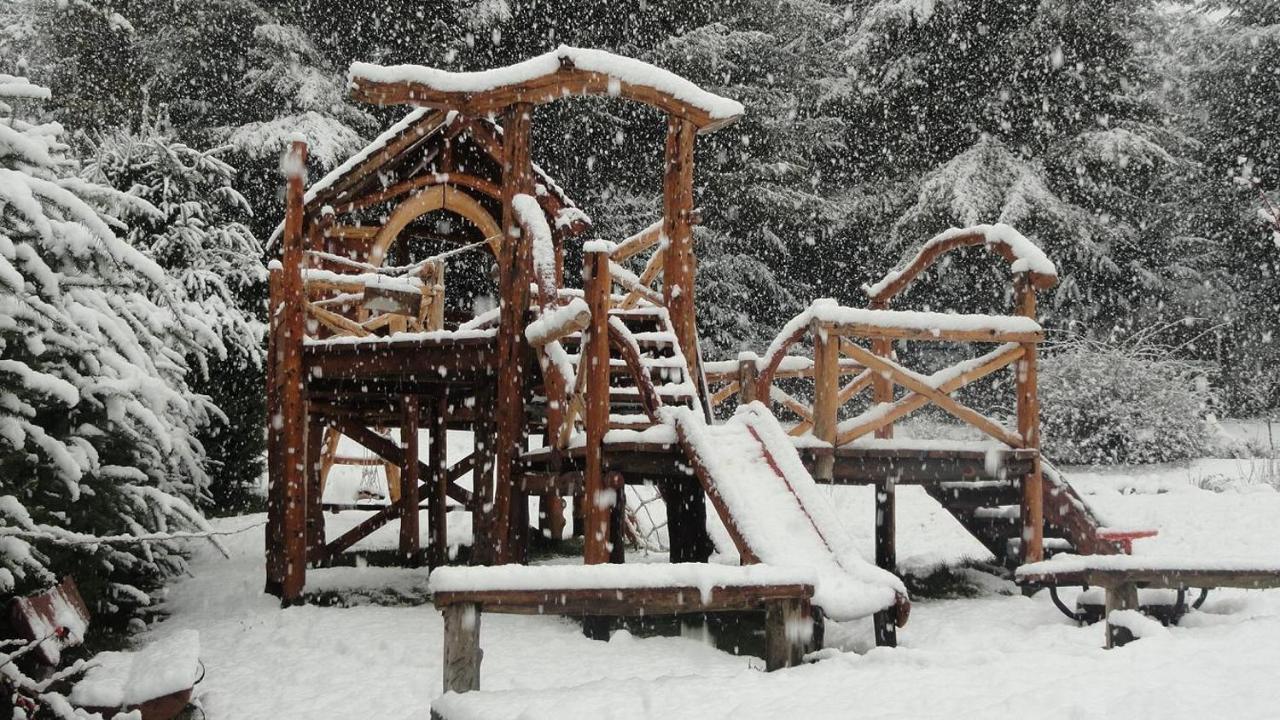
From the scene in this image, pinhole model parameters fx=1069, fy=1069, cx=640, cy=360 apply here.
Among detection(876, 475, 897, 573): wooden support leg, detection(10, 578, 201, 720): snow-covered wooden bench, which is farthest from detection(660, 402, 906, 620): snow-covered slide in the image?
detection(10, 578, 201, 720): snow-covered wooden bench

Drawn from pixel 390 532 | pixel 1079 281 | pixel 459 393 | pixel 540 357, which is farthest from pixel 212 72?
pixel 1079 281

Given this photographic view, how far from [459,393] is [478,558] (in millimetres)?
2520

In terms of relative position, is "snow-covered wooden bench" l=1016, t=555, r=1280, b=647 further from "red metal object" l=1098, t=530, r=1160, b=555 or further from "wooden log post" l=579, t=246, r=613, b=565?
"wooden log post" l=579, t=246, r=613, b=565

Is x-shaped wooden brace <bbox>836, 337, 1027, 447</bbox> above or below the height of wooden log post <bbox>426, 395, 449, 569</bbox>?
above

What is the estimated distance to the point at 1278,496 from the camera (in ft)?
36.2

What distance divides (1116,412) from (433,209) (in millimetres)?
9750

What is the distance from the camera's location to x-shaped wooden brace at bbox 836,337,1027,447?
7.46 meters

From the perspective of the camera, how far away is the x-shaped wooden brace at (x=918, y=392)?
746 cm

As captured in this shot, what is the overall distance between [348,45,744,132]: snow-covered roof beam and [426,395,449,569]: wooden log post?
9.85 ft

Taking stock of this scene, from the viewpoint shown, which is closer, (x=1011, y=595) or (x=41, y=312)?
(x=41, y=312)

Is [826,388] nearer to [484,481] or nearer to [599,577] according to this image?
[484,481]

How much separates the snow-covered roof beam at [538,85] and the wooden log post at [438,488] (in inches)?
118

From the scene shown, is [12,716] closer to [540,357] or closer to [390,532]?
[540,357]

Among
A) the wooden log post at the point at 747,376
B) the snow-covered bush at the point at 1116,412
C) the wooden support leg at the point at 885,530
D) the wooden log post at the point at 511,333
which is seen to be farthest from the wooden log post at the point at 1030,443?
the snow-covered bush at the point at 1116,412
